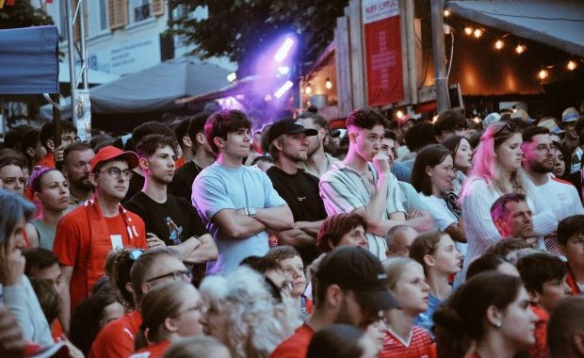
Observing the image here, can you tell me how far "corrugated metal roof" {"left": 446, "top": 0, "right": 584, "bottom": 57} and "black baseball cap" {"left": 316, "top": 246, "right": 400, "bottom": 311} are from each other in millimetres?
11275

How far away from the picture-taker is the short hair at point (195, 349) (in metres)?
4.67

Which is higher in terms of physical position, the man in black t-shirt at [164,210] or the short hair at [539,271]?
the man in black t-shirt at [164,210]

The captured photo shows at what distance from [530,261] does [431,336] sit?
0.85 meters

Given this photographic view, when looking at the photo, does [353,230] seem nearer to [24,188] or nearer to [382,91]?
[24,188]

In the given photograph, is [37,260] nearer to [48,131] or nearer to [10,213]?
[10,213]

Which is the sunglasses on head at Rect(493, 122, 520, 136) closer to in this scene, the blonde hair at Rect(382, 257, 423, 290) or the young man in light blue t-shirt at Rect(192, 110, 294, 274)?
the young man in light blue t-shirt at Rect(192, 110, 294, 274)

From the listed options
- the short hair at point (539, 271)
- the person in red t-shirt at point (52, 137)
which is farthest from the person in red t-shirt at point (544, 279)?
the person in red t-shirt at point (52, 137)

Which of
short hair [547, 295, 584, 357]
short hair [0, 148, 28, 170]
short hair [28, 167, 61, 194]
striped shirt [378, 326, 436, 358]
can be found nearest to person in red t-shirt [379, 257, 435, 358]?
striped shirt [378, 326, 436, 358]

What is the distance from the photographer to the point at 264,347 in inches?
222

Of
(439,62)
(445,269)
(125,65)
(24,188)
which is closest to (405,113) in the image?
(439,62)

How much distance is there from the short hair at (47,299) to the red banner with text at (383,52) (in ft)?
41.3

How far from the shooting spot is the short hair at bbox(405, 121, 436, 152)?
11.7 metres

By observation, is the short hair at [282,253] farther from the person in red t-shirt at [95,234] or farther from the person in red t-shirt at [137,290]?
the person in red t-shirt at [95,234]

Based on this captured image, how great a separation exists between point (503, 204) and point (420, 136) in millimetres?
2934
